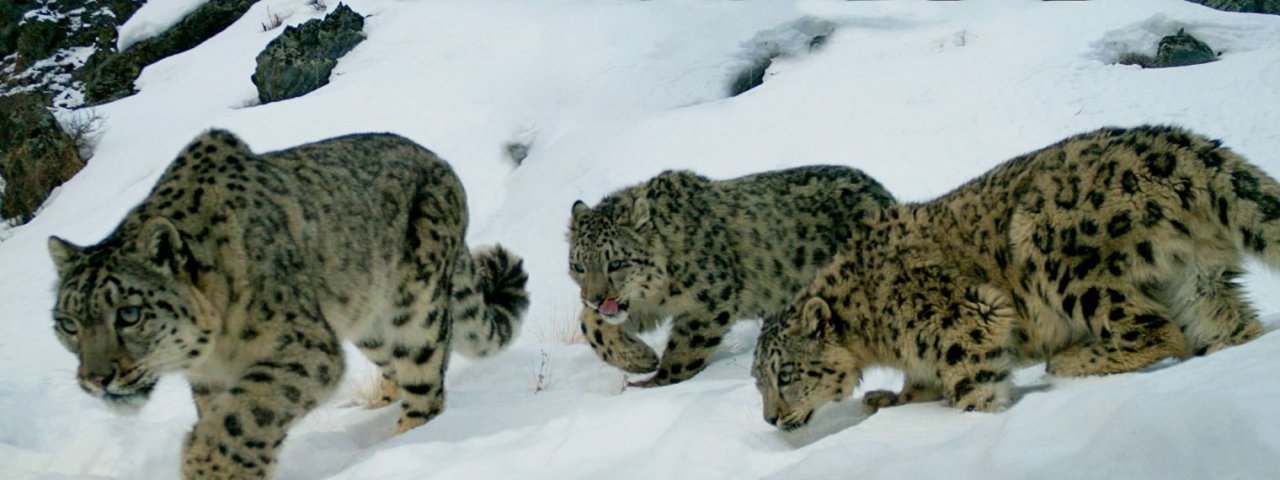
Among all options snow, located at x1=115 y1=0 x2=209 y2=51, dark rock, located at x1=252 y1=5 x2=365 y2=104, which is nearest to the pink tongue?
dark rock, located at x1=252 y1=5 x2=365 y2=104

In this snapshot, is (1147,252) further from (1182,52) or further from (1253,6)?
(1253,6)

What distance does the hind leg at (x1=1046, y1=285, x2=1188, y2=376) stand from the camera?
4.62m

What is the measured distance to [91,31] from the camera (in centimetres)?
2645

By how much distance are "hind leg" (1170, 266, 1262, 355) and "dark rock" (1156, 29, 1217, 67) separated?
8986mm

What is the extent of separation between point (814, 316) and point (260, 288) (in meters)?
2.89

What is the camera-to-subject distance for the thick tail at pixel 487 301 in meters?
7.75

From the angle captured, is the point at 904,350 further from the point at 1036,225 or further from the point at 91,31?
the point at 91,31

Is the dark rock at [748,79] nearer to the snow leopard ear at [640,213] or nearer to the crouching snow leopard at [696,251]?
the crouching snow leopard at [696,251]

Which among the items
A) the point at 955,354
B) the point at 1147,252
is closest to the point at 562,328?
the point at 955,354

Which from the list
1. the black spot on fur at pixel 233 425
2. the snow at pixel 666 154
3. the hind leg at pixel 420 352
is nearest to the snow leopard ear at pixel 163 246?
the black spot on fur at pixel 233 425

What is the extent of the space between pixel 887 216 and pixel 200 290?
11.9ft

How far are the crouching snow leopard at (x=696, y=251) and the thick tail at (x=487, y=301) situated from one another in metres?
0.64

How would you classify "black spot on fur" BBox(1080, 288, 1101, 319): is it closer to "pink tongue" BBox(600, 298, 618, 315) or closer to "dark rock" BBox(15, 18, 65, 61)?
"pink tongue" BBox(600, 298, 618, 315)

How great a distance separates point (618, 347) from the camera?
26.0 ft
